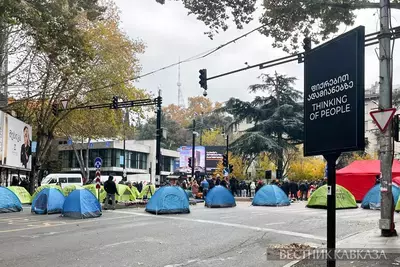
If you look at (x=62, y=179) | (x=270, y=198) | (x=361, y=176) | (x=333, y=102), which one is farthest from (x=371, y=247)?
(x=62, y=179)

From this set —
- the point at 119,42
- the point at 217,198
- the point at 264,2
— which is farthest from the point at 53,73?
the point at 264,2

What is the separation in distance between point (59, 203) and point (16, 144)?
12018 mm

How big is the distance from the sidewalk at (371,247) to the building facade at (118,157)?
5020cm

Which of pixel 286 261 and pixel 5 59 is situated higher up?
pixel 5 59

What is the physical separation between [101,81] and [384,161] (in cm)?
2366

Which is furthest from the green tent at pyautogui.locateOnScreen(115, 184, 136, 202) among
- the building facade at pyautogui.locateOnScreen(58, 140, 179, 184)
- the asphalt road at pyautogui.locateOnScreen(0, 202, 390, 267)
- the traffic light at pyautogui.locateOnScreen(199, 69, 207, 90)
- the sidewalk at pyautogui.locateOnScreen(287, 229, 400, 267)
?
the building facade at pyautogui.locateOnScreen(58, 140, 179, 184)

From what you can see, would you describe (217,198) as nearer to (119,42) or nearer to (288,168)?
(119,42)

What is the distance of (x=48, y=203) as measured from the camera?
66.7 feet

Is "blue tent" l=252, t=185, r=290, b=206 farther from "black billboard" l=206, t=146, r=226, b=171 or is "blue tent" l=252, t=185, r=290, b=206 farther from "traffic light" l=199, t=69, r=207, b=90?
"black billboard" l=206, t=146, r=226, b=171

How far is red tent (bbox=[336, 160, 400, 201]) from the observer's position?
29217 mm

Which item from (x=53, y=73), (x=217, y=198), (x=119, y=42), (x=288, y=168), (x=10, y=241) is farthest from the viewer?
(x=288, y=168)

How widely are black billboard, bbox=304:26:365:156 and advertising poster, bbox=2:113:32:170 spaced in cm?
2542

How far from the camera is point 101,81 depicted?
1277 inches

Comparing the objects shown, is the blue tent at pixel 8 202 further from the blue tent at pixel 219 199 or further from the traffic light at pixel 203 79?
the traffic light at pixel 203 79
